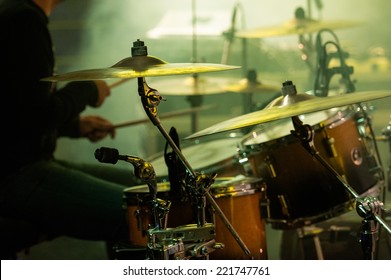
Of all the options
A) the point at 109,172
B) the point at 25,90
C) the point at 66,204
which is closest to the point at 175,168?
the point at 66,204

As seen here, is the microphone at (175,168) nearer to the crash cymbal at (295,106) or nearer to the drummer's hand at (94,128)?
the crash cymbal at (295,106)

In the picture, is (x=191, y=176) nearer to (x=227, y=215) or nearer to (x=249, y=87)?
(x=227, y=215)

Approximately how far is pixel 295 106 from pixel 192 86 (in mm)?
1171

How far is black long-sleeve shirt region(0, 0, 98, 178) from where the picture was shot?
232cm

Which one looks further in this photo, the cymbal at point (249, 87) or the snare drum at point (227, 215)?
the cymbal at point (249, 87)

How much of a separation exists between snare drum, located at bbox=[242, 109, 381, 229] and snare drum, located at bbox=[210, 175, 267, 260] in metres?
0.09

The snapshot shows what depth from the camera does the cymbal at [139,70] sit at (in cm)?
177

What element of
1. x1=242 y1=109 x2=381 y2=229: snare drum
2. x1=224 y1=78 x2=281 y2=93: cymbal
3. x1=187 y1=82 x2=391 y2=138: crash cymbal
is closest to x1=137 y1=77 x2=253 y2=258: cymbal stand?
x1=187 y1=82 x2=391 y2=138: crash cymbal

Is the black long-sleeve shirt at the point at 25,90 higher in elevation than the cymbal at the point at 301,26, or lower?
lower

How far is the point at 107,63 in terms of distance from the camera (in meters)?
3.49

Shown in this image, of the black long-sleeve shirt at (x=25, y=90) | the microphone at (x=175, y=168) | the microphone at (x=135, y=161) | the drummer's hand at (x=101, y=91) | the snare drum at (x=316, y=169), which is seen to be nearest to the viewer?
the microphone at (x=135, y=161)

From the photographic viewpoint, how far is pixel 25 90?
7.63 ft

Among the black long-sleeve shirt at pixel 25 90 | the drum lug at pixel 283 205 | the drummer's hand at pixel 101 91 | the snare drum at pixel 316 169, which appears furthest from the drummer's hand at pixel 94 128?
the drum lug at pixel 283 205
